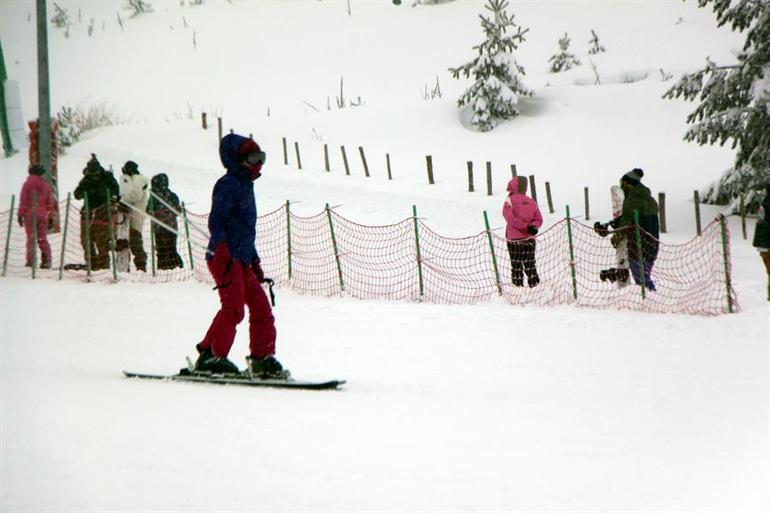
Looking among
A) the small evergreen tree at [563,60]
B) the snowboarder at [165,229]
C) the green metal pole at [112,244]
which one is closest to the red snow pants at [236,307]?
the green metal pole at [112,244]

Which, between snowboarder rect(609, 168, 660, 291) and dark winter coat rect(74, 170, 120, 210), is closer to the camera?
snowboarder rect(609, 168, 660, 291)

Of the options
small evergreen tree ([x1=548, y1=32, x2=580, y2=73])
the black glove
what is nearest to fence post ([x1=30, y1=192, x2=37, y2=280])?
the black glove

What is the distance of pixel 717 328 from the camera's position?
40.8 feet

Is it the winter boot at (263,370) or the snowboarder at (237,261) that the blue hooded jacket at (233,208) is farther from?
the winter boot at (263,370)

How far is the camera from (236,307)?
27.1 feet

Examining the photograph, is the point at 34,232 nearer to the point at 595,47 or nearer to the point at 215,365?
the point at 215,365

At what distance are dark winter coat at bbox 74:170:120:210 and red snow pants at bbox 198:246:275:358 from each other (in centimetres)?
923

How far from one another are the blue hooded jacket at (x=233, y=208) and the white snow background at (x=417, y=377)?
1140 mm

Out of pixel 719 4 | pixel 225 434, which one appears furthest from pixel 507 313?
pixel 719 4

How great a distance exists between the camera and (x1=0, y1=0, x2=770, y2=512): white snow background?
5375 mm

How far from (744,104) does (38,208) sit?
13.9 m

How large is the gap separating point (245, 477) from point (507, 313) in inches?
330

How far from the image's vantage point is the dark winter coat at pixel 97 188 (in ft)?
56.0

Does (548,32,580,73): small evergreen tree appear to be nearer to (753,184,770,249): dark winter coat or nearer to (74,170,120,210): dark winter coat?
(74,170,120,210): dark winter coat
